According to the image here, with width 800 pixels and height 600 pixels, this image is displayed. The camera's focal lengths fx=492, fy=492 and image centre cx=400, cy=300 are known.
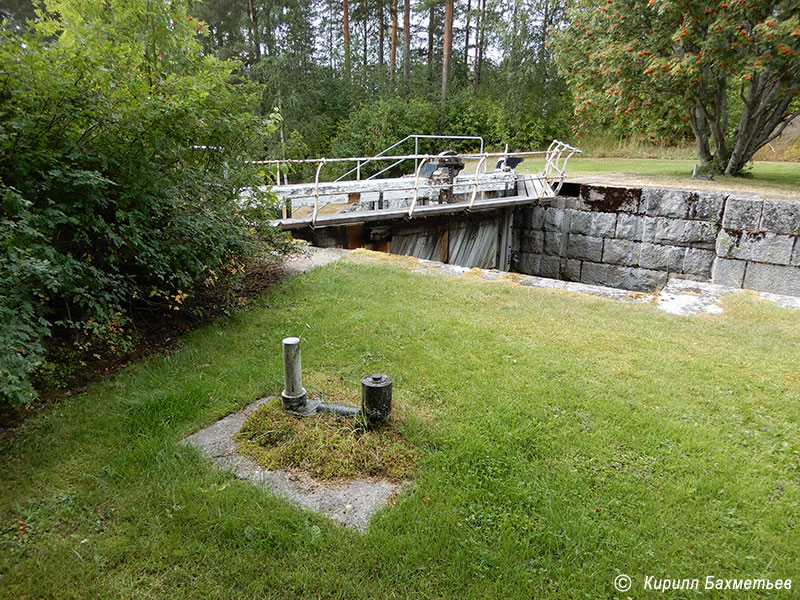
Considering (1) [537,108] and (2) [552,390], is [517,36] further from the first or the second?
(2) [552,390]

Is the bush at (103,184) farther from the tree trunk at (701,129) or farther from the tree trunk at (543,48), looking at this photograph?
the tree trunk at (543,48)

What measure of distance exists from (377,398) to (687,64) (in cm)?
977

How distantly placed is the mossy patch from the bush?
119 cm

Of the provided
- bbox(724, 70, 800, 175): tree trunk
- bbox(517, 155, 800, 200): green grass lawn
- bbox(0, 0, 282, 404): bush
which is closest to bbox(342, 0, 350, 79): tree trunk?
bbox(517, 155, 800, 200): green grass lawn

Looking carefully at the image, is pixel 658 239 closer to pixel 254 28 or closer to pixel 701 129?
pixel 701 129

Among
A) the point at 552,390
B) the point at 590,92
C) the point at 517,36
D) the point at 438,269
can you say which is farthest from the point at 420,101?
the point at 552,390

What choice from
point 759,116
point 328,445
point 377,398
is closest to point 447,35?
point 759,116

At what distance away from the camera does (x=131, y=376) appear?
366cm

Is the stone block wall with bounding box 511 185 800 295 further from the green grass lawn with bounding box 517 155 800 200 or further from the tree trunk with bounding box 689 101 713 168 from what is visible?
the tree trunk with bounding box 689 101 713 168

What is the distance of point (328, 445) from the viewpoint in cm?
282

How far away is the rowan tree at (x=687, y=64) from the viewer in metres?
8.99

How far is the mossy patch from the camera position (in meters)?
2.72

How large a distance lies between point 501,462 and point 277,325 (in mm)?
2626

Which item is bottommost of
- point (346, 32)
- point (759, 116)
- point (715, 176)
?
point (715, 176)
